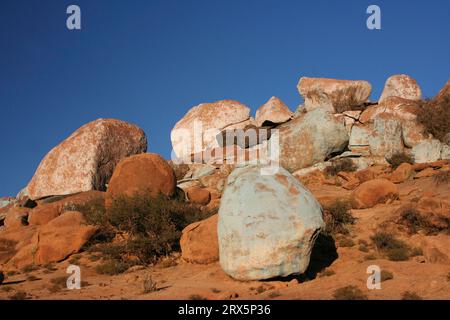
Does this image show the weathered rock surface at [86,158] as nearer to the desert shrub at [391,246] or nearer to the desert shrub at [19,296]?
the desert shrub at [19,296]

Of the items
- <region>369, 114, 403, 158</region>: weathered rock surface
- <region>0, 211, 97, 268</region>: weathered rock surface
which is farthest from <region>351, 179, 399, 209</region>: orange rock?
<region>0, 211, 97, 268</region>: weathered rock surface

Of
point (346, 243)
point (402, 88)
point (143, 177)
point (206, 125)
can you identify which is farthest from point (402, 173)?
point (206, 125)

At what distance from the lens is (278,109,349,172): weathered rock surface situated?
60.0 ft

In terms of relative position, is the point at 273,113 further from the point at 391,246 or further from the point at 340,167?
the point at 391,246

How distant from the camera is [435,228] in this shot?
10734 mm

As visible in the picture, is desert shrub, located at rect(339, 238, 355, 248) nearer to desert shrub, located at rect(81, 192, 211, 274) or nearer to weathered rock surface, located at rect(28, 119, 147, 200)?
desert shrub, located at rect(81, 192, 211, 274)

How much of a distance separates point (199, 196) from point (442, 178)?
7.00 m

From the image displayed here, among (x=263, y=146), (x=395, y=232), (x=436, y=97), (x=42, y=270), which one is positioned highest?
(x=436, y=97)

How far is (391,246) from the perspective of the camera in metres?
10.2

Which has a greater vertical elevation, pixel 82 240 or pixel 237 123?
pixel 237 123

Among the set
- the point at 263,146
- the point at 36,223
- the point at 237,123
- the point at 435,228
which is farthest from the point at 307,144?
the point at 36,223

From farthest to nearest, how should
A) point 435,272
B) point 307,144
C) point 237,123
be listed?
1. point 237,123
2. point 307,144
3. point 435,272
